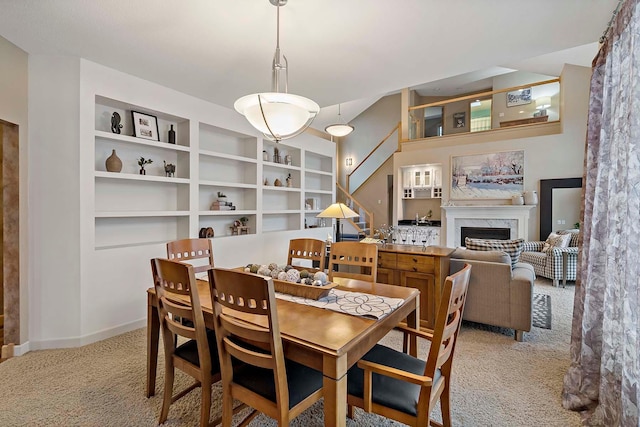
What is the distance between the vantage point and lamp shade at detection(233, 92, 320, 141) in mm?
Answer: 2082

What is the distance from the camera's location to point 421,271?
320 cm

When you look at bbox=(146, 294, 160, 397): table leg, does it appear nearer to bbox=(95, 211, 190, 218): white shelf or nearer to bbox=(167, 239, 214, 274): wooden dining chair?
bbox=(167, 239, 214, 274): wooden dining chair

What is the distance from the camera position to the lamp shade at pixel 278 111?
2.08 m

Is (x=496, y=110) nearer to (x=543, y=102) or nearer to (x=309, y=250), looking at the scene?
→ (x=543, y=102)

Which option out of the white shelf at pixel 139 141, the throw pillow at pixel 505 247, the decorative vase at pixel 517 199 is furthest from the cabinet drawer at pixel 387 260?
the decorative vase at pixel 517 199

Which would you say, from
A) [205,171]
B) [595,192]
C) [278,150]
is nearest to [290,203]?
[278,150]

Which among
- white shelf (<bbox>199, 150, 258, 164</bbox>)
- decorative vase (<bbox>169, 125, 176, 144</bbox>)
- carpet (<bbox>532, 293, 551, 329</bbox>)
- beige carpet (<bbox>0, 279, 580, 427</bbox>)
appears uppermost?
decorative vase (<bbox>169, 125, 176, 144</bbox>)

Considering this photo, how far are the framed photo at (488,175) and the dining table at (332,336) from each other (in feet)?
20.7

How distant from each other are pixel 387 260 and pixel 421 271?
Result: 364mm

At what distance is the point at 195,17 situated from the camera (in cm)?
240

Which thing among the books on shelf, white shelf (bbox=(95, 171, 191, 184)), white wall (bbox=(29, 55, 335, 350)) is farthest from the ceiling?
the books on shelf

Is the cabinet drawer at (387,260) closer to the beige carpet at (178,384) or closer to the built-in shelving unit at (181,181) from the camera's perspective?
the beige carpet at (178,384)

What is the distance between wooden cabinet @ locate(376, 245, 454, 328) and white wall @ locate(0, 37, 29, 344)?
3409 mm

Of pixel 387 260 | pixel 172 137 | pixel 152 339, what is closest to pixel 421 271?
pixel 387 260
